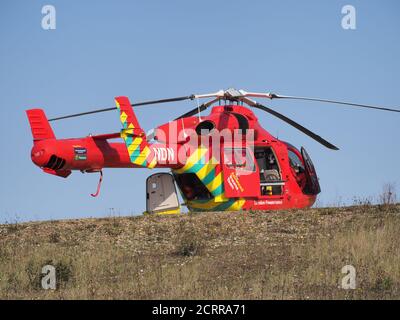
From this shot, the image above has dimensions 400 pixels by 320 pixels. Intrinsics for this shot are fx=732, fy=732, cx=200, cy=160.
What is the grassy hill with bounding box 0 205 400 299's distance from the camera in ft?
41.8

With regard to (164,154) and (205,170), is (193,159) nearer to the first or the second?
(205,170)

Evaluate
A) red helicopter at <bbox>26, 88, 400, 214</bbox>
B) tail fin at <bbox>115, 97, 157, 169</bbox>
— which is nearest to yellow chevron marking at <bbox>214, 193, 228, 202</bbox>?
red helicopter at <bbox>26, 88, 400, 214</bbox>

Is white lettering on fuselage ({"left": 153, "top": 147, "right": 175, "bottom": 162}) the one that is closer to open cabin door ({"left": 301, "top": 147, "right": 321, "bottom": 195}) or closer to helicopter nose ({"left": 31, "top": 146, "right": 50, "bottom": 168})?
helicopter nose ({"left": 31, "top": 146, "right": 50, "bottom": 168})

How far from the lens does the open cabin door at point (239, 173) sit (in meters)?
23.2

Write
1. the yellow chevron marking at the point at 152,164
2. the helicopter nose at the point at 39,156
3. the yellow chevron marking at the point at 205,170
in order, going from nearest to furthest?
the helicopter nose at the point at 39,156
the yellow chevron marking at the point at 152,164
the yellow chevron marking at the point at 205,170

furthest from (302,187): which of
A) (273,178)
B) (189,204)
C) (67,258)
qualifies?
(67,258)

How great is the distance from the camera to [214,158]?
23.2 meters

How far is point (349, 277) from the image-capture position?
13.1 metres

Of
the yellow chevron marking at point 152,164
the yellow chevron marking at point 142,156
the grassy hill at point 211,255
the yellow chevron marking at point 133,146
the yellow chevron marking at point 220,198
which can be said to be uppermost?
the yellow chevron marking at point 133,146

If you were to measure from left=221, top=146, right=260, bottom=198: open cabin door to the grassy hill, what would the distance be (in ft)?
11.8

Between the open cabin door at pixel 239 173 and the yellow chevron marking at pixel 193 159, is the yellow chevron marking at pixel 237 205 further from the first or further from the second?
the yellow chevron marking at pixel 193 159

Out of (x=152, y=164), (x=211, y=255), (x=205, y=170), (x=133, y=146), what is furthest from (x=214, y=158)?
(x=211, y=255)

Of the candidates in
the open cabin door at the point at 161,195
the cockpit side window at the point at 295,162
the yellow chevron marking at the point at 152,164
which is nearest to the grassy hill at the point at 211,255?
the yellow chevron marking at the point at 152,164
